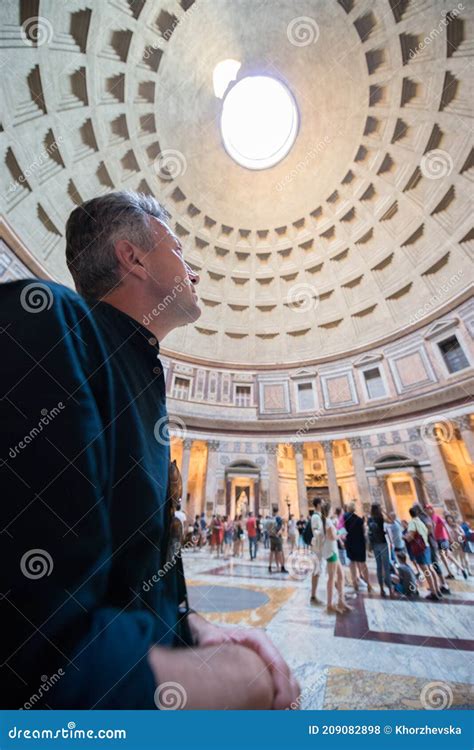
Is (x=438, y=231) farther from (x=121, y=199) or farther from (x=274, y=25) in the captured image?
(x=121, y=199)

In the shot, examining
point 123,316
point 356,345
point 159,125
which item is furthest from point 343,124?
point 123,316

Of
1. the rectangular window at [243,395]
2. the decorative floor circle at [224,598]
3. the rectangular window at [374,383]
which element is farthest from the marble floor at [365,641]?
the rectangular window at [243,395]

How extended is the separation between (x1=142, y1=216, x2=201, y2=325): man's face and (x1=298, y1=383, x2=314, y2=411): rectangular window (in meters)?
20.3

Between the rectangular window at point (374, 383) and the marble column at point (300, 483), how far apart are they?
5776 millimetres

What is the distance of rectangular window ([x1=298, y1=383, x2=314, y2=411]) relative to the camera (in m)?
21.2

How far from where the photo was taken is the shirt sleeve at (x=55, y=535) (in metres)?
0.51

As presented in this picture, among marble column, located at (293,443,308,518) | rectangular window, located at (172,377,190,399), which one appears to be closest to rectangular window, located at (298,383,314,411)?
marble column, located at (293,443,308,518)

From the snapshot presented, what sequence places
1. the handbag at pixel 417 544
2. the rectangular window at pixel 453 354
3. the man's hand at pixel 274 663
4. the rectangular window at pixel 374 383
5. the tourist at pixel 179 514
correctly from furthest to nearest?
the rectangular window at pixel 374 383, the rectangular window at pixel 453 354, the handbag at pixel 417 544, the tourist at pixel 179 514, the man's hand at pixel 274 663

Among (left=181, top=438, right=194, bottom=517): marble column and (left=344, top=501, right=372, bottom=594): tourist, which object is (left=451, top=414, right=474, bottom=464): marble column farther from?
(left=181, top=438, right=194, bottom=517): marble column

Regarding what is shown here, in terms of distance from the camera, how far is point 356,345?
20766 mm

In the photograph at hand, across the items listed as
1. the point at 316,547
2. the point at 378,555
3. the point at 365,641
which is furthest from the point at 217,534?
the point at 365,641

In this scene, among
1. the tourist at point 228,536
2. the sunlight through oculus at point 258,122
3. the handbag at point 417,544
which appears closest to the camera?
the handbag at point 417,544

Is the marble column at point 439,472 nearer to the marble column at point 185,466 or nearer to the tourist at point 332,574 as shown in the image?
the tourist at point 332,574

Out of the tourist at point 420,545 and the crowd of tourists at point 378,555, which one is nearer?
the crowd of tourists at point 378,555
